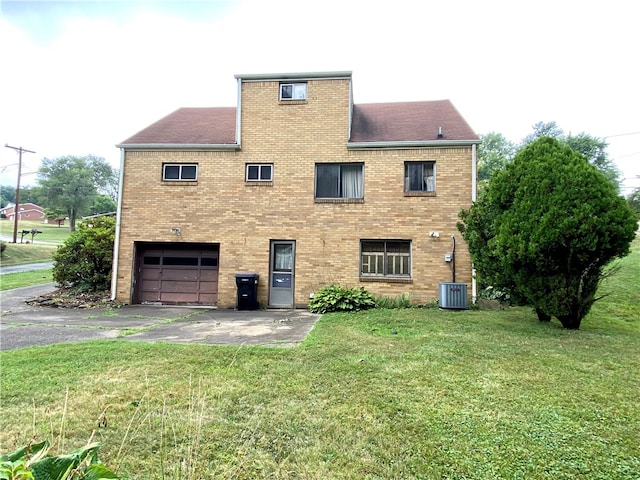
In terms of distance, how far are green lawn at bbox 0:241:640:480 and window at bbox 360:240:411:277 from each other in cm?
503

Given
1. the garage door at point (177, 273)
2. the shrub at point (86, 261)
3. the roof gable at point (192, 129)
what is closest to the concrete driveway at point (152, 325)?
the garage door at point (177, 273)

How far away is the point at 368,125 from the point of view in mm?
12328

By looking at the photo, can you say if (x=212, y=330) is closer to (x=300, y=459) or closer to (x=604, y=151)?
(x=300, y=459)

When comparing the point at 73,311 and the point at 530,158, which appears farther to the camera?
the point at 73,311

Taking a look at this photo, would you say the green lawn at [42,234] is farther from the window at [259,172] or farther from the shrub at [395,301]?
the shrub at [395,301]

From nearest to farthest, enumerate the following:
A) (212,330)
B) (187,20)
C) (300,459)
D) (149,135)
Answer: (300,459)
(212,330)
(187,20)
(149,135)

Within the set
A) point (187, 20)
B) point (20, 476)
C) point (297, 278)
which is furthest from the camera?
point (297, 278)

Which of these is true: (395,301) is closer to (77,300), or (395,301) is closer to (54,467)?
(54,467)

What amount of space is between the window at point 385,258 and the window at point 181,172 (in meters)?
6.38

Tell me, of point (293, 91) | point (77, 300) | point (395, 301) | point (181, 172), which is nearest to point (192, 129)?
point (181, 172)

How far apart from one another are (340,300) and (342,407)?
684 cm

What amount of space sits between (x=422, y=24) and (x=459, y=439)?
30.1 ft

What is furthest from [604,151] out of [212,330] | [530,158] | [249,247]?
[212,330]

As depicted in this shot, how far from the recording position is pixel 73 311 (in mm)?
10008
